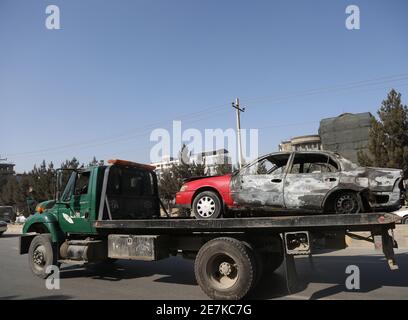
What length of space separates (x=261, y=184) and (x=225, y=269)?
1.70 metres

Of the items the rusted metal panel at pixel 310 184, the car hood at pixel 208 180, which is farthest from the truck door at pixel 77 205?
the rusted metal panel at pixel 310 184

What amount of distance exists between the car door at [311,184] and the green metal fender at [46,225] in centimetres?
483

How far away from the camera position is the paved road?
644 cm

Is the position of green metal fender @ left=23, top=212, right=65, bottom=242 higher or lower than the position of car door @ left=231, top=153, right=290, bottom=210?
lower

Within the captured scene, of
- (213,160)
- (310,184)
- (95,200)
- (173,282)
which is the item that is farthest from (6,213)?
(310,184)

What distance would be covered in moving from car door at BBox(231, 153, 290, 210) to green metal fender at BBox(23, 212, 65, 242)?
12.6 feet

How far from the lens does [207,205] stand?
7.94 m

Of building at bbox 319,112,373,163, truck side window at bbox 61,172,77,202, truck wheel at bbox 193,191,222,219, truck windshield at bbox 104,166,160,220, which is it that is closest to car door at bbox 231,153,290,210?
truck wheel at bbox 193,191,222,219

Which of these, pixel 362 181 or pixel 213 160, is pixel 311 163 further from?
pixel 213 160

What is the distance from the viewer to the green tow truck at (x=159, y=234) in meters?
5.82

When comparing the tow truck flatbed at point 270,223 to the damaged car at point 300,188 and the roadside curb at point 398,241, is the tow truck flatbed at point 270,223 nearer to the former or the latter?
the damaged car at point 300,188

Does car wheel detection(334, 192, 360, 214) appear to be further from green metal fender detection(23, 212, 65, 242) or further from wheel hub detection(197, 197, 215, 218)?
green metal fender detection(23, 212, 65, 242)

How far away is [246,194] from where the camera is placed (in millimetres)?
7215
